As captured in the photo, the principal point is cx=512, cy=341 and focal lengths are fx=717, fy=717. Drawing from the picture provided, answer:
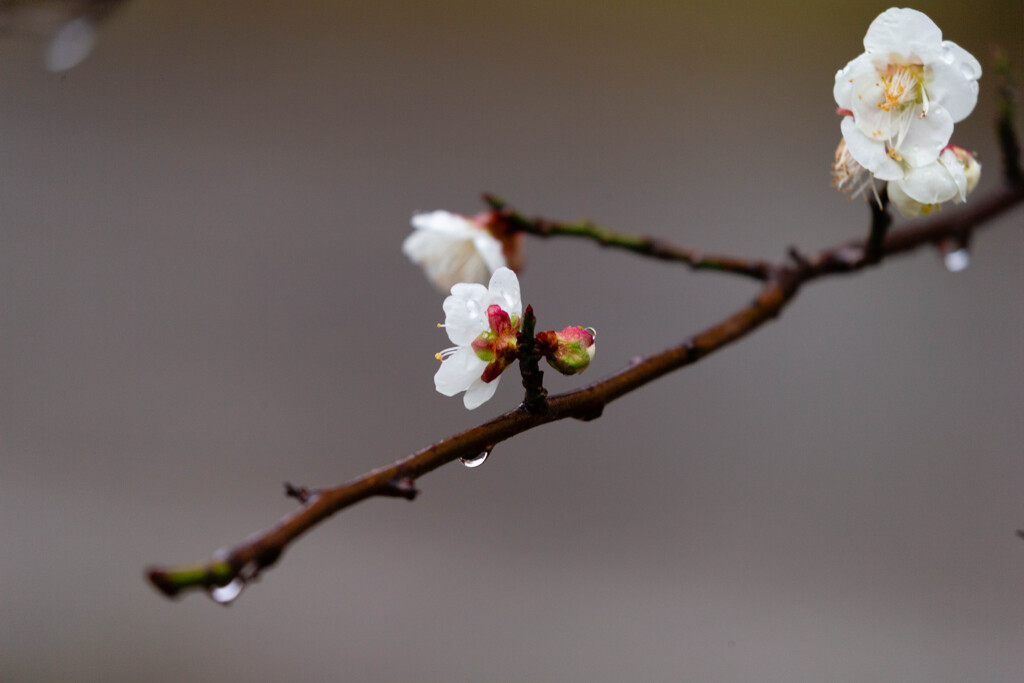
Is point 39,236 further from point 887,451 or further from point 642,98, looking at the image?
point 887,451

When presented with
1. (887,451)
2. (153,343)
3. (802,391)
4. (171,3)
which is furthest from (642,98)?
(153,343)

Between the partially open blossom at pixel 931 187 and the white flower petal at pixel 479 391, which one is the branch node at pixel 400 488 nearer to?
the white flower petal at pixel 479 391

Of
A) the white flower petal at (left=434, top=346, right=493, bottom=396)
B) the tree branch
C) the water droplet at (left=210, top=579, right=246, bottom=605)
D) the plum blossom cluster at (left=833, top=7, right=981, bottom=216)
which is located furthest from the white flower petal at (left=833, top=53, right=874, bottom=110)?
the water droplet at (left=210, top=579, right=246, bottom=605)

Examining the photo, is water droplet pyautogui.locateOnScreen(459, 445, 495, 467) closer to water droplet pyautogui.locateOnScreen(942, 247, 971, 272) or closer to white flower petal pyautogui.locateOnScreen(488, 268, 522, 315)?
white flower petal pyautogui.locateOnScreen(488, 268, 522, 315)

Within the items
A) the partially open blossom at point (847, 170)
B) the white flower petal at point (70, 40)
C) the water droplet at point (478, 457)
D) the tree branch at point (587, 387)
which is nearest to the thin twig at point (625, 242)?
the tree branch at point (587, 387)

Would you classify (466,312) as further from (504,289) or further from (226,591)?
(226,591)
